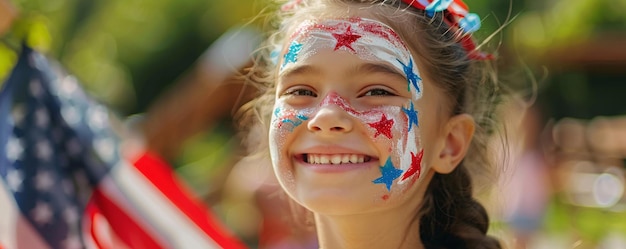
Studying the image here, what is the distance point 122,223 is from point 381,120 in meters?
1.70

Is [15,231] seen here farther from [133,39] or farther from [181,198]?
[133,39]

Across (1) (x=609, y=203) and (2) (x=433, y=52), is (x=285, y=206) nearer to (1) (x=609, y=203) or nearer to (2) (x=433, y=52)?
(2) (x=433, y=52)

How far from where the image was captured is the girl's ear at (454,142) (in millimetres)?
2787

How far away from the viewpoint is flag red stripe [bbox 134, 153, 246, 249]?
162 inches

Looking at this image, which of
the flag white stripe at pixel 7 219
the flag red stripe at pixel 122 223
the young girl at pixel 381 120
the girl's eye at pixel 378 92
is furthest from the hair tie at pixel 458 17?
the flag white stripe at pixel 7 219

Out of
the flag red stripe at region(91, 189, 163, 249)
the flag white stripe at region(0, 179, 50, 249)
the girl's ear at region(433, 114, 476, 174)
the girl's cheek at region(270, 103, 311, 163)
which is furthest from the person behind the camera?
the flag red stripe at region(91, 189, 163, 249)

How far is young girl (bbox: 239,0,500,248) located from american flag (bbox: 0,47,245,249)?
4.26 feet

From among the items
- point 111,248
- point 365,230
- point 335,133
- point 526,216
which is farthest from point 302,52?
point 526,216

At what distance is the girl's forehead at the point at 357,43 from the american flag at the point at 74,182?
146cm

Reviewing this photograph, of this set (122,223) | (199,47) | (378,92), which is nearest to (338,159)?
(378,92)

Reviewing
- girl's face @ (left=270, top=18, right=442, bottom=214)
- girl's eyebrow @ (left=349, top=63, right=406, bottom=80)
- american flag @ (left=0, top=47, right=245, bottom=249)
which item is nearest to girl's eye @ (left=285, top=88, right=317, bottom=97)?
girl's face @ (left=270, top=18, right=442, bottom=214)

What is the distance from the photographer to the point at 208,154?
9.97 m

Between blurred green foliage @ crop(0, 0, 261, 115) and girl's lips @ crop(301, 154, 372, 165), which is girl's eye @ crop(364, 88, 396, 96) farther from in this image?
blurred green foliage @ crop(0, 0, 261, 115)

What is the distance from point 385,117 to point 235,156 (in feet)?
15.4
